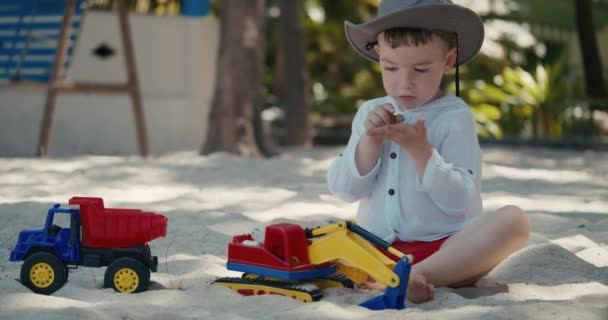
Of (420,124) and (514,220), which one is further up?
(420,124)

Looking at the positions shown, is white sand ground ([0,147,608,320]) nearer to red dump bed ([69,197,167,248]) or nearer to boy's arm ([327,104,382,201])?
red dump bed ([69,197,167,248])

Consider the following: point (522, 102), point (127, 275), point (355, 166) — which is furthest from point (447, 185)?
point (522, 102)

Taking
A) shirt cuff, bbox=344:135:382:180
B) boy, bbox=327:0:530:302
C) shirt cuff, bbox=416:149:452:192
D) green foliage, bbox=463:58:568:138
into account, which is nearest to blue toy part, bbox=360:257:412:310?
boy, bbox=327:0:530:302

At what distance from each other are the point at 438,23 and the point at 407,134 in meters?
0.46

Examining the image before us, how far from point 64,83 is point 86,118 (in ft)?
4.87

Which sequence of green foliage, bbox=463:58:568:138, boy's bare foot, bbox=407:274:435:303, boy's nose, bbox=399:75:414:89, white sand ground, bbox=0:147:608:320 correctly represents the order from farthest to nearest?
green foliage, bbox=463:58:568:138 < boy's nose, bbox=399:75:414:89 < boy's bare foot, bbox=407:274:435:303 < white sand ground, bbox=0:147:608:320

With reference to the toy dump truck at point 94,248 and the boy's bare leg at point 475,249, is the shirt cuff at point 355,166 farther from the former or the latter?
the toy dump truck at point 94,248

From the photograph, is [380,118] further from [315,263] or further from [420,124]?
[315,263]

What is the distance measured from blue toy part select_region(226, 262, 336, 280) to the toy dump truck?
0.28 m

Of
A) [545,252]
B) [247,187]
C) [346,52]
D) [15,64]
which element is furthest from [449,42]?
[346,52]

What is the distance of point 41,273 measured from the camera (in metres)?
2.62

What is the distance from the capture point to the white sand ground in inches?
94.9

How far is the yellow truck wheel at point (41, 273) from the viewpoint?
2613 mm

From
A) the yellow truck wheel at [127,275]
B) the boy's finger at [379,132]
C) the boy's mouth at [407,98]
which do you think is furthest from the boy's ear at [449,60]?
the yellow truck wheel at [127,275]
